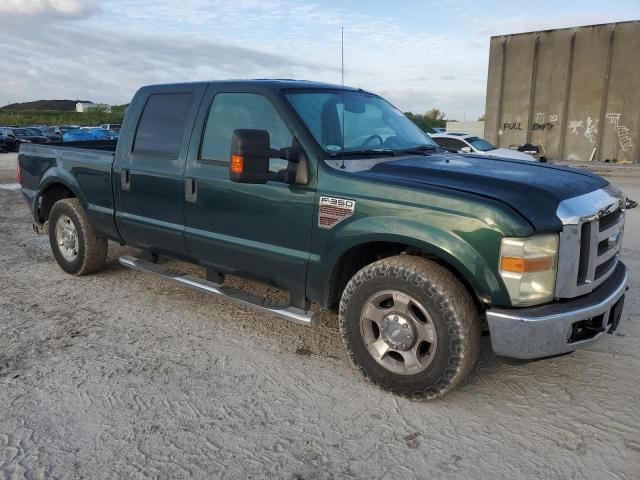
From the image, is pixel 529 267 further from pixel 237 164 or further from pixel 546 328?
pixel 237 164

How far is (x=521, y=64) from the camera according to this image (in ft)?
80.7

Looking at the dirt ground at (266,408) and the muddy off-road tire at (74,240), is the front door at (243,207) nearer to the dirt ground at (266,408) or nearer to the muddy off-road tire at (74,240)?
the dirt ground at (266,408)

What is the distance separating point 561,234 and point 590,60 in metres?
23.5

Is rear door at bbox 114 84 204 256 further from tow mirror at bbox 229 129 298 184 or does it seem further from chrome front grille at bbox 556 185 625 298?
chrome front grille at bbox 556 185 625 298

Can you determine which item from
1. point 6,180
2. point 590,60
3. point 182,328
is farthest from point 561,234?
point 590,60

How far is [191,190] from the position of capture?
13.6 feet

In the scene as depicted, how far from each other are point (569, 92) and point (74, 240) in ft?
76.2

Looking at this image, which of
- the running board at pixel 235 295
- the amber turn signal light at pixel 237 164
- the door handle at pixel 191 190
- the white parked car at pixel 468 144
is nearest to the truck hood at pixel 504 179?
the amber turn signal light at pixel 237 164

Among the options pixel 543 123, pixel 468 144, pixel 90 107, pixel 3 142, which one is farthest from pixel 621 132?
pixel 90 107

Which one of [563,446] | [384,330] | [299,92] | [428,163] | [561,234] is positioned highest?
[299,92]

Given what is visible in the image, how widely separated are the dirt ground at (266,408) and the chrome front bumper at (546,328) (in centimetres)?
25

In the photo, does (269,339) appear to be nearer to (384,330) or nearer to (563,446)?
(384,330)

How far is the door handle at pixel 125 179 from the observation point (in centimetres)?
467

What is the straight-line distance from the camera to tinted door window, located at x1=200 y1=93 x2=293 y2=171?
→ 3.69 metres
